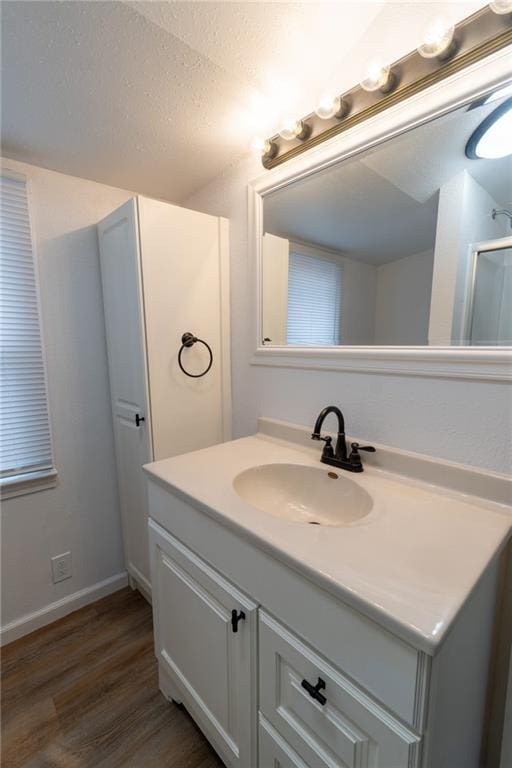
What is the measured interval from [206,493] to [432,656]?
1.89 ft

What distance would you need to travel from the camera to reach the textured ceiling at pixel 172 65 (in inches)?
32.8

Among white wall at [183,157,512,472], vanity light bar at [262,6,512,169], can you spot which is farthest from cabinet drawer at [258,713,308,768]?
vanity light bar at [262,6,512,169]

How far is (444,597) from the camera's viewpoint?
1.73 feet

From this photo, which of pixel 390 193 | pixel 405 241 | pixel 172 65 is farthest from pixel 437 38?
pixel 172 65

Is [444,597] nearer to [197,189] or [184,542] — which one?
[184,542]

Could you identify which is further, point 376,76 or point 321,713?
point 376,76

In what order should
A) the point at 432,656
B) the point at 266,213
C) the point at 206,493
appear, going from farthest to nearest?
1. the point at 266,213
2. the point at 206,493
3. the point at 432,656

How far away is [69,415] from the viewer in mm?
1587

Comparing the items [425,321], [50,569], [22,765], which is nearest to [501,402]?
[425,321]

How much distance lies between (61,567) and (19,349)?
1060 millimetres

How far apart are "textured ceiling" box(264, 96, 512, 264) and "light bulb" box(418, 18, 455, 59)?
140mm

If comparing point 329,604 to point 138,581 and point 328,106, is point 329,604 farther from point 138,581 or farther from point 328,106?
point 138,581

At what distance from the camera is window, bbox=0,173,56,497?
1.37m

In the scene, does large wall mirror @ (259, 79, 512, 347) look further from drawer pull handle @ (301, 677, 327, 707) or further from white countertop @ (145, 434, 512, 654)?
drawer pull handle @ (301, 677, 327, 707)
